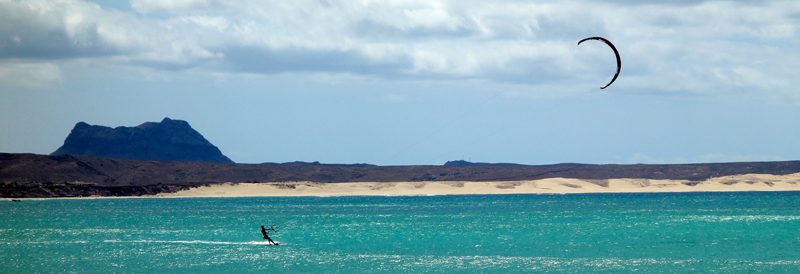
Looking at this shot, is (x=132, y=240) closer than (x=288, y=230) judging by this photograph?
Yes

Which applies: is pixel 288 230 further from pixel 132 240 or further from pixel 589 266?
pixel 589 266

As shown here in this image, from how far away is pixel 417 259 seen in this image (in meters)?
49.3

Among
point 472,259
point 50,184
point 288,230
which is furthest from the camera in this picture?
point 50,184

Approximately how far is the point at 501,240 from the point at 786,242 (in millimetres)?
13408

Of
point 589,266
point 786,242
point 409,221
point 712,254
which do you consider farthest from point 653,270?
point 409,221

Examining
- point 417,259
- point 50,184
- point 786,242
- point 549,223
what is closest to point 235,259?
point 417,259

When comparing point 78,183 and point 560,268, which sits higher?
point 78,183

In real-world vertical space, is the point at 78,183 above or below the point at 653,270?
above

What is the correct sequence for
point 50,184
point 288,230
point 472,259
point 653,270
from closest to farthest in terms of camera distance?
point 653,270 < point 472,259 < point 288,230 < point 50,184

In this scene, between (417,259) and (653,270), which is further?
(417,259)

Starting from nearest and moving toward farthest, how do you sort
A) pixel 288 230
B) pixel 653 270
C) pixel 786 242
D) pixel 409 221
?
pixel 653 270, pixel 786 242, pixel 288 230, pixel 409 221

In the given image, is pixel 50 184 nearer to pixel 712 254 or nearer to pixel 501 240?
pixel 501 240

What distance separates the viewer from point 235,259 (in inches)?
1982

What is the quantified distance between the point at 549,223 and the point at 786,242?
72.4 ft
